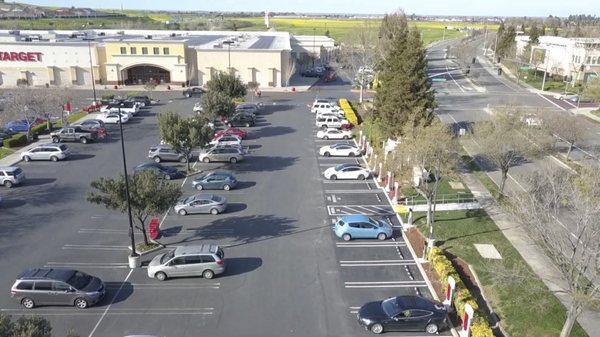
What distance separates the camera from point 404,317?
18.4m

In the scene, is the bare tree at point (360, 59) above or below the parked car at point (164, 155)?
above

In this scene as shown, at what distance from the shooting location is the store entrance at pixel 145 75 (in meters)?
73.4

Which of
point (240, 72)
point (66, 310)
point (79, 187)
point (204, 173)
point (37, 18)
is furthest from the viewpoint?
point (37, 18)

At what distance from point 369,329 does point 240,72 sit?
59009 mm

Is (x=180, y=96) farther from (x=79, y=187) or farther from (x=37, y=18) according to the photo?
(x=37, y=18)

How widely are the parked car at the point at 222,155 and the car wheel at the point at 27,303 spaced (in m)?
20.0

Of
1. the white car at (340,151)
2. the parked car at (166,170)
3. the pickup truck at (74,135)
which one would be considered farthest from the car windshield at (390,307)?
the pickup truck at (74,135)

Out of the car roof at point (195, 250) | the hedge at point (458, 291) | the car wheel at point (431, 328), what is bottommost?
the car wheel at point (431, 328)

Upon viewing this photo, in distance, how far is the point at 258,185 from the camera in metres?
33.9

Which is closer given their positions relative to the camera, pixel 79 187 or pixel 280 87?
pixel 79 187

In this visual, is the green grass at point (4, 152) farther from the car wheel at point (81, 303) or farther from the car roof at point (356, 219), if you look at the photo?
the car roof at point (356, 219)

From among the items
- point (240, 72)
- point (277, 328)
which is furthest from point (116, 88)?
point (277, 328)

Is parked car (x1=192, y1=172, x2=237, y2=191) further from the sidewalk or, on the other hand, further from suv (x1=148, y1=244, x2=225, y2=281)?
the sidewalk

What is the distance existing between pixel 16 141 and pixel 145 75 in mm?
33163
